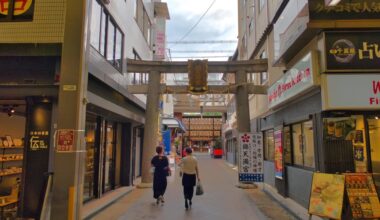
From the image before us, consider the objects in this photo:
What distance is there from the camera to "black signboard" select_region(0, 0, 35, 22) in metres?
7.75

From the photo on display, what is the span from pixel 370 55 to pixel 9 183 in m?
9.87

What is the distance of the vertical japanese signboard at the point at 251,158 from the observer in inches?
516

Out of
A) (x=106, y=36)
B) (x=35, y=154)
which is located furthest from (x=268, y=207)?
(x=106, y=36)

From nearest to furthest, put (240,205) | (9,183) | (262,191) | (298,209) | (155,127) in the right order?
(298,209), (9,183), (240,205), (262,191), (155,127)

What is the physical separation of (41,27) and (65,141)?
2884mm

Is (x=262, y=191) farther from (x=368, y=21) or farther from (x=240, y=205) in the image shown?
(x=368, y=21)

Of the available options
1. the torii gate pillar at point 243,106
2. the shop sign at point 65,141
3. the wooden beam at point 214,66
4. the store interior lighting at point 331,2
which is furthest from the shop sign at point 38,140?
the torii gate pillar at point 243,106

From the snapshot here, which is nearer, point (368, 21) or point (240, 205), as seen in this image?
point (368, 21)

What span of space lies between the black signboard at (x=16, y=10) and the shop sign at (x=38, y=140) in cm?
268

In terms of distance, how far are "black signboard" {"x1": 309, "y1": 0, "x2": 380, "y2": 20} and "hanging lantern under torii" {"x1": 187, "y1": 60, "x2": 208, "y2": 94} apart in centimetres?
740

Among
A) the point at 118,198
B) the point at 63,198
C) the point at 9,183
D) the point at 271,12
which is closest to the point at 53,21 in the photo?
the point at 63,198

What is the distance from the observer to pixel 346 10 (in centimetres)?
749

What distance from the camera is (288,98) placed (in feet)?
30.6

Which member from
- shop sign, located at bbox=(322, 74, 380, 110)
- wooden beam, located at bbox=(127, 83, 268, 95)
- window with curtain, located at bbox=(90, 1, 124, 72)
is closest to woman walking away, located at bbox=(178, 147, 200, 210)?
shop sign, located at bbox=(322, 74, 380, 110)
